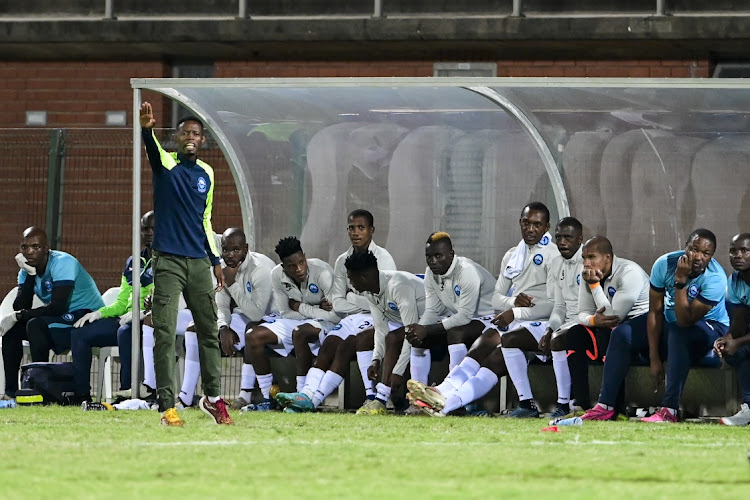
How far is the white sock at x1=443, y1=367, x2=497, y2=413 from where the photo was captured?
32.2ft

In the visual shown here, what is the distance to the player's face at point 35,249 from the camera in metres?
11.3

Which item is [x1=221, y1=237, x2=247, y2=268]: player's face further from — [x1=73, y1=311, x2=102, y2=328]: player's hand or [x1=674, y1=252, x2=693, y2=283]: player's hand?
[x1=674, y1=252, x2=693, y2=283]: player's hand

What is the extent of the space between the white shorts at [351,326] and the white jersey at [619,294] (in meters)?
1.59

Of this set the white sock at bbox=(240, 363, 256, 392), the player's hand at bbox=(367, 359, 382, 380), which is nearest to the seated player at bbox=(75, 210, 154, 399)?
the white sock at bbox=(240, 363, 256, 392)

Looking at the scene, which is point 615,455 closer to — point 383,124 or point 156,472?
point 156,472

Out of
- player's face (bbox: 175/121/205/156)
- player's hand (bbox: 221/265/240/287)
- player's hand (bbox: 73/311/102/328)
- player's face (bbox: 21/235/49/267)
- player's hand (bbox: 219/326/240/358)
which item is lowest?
player's hand (bbox: 219/326/240/358)

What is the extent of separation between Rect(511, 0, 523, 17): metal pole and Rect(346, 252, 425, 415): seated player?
5954 mm

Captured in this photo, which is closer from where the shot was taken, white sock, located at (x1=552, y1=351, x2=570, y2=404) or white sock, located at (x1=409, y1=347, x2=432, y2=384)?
white sock, located at (x1=552, y1=351, x2=570, y2=404)

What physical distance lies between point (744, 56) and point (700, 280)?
747cm

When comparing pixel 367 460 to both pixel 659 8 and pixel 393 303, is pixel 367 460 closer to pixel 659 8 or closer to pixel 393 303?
pixel 393 303

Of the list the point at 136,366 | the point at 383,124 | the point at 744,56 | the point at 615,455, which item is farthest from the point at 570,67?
the point at 615,455

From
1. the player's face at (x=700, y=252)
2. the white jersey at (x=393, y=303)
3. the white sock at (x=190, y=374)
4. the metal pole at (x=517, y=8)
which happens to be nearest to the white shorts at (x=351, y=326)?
the white jersey at (x=393, y=303)

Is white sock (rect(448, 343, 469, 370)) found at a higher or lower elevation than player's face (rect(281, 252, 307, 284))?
lower

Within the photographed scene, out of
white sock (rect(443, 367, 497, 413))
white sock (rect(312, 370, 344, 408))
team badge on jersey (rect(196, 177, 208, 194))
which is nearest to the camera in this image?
team badge on jersey (rect(196, 177, 208, 194))
